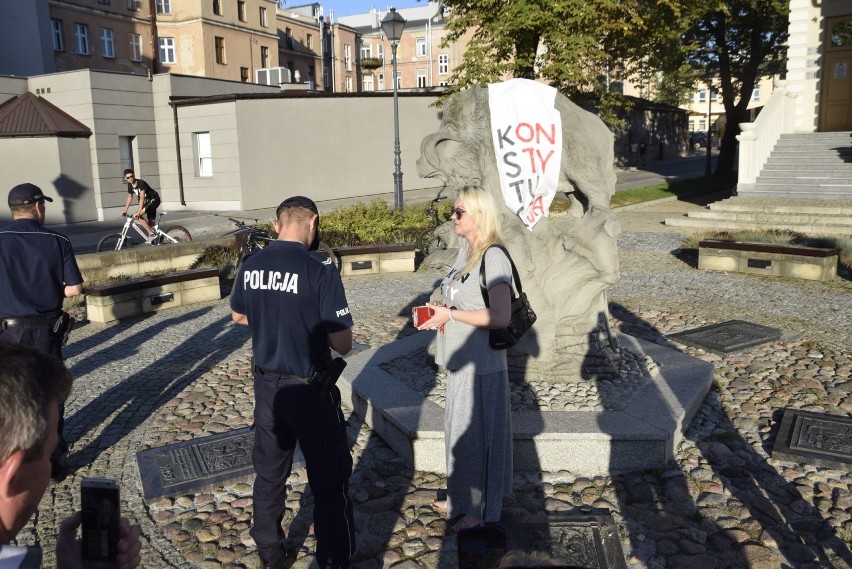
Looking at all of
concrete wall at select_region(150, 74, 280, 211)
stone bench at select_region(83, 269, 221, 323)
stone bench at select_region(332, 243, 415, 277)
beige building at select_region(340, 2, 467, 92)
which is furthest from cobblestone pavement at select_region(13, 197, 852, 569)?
beige building at select_region(340, 2, 467, 92)

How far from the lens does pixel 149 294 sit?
34.1 feet

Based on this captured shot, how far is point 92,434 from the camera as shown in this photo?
600 centimetres

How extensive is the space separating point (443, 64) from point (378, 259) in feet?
192

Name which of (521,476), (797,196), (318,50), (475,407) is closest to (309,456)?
(475,407)

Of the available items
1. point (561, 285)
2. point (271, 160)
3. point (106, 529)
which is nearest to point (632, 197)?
point (271, 160)

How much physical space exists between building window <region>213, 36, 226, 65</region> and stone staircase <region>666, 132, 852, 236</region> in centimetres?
3236

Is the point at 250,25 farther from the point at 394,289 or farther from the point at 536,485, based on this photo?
the point at 536,485

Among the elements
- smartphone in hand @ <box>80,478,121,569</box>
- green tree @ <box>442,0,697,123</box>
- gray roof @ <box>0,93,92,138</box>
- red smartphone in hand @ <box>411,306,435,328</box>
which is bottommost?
smartphone in hand @ <box>80,478,121,569</box>

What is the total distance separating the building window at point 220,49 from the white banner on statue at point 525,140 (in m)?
41.0

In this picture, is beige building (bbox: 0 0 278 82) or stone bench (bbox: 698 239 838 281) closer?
stone bench (bbox: 698 239 838 281)

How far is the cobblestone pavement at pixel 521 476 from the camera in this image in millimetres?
4160

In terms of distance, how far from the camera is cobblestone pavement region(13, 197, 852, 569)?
13.6 ft

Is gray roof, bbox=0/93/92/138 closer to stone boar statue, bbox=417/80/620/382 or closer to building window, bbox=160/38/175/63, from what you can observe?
stone boar statue, bbox=417/80/620/382

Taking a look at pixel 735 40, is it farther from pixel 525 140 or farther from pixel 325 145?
pixel 525 140
